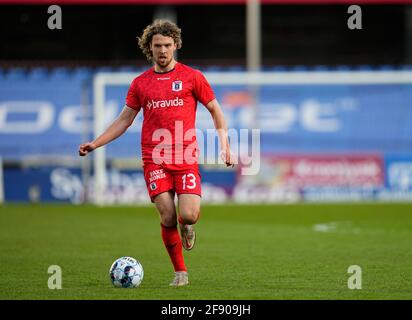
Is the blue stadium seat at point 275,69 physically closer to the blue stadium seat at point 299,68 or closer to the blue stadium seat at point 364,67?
the blue stadium seat at point 299,68

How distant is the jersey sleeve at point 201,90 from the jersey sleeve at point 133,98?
1.85 feet

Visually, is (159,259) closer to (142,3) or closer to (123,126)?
(123,126)

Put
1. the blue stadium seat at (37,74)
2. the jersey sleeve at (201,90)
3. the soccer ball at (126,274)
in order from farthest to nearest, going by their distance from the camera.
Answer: the blue stadium seat at (37,74), the jersey sleeve at (201,90), the soccer ball at (126,274)

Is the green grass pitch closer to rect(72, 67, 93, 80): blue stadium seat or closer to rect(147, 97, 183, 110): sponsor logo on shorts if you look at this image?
rect(147, 97, 183, 110): sponsor logo on shorts

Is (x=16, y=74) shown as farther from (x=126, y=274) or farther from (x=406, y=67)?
(x=126, y=274)

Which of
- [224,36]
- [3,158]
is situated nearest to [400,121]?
[224,36]

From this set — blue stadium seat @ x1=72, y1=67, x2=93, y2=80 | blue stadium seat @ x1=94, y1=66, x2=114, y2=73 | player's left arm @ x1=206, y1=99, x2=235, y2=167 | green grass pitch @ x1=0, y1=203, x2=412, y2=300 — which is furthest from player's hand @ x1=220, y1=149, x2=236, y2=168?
blue stadium seat @ x1=94, y1=66, x2=114, y2=73

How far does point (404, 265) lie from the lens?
10938mm

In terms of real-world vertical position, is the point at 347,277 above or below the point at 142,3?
below

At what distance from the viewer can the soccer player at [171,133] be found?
362 inches

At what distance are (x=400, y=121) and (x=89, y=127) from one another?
9062 mm

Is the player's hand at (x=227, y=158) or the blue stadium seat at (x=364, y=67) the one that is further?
the blue stadium seat at (x=364, y=67)

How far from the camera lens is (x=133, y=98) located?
9.47 m

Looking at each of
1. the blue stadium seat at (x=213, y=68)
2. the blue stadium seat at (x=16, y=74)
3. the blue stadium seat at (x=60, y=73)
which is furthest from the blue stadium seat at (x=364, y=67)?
the blue stadium seat at (x=16, y=74)
